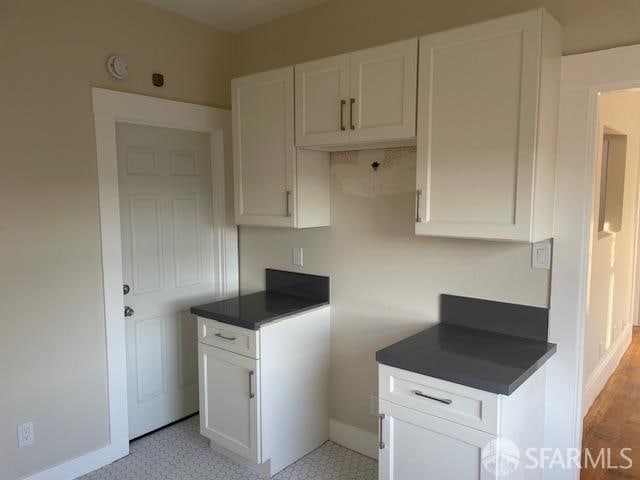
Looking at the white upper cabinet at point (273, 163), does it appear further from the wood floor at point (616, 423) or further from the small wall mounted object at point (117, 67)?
the wood floor at point (616, 423)

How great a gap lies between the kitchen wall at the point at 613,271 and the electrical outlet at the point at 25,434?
10.3 ft

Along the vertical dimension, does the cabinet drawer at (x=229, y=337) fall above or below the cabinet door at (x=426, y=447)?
above

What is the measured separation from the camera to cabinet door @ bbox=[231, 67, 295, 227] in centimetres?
248

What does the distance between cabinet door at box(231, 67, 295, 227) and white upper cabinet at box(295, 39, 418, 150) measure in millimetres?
106

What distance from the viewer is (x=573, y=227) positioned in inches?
76.7

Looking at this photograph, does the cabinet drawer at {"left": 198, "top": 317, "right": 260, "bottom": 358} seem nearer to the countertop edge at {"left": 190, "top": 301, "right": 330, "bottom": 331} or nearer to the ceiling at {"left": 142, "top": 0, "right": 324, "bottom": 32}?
the countertop edge at {"left": 190, "top": 301, "right": 330, "bottom": 331}

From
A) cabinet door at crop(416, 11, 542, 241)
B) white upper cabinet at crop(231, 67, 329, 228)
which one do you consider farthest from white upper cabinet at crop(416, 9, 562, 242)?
white upper cabinet at crop(231, 67, 329, 228)

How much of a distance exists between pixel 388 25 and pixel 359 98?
533 mm

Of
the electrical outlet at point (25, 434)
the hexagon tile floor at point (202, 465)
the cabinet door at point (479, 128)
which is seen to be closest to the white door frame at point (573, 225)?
the cabinet door at point (479, 128)

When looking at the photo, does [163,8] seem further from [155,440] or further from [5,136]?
[155,440]

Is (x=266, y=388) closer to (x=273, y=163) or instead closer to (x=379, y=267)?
(x=379, y=267)

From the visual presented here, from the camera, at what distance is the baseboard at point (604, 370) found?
10.4 feet

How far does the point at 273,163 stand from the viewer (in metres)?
2.55

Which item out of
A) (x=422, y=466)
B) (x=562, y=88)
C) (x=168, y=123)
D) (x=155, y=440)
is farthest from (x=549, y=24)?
(x=155, y=440)
